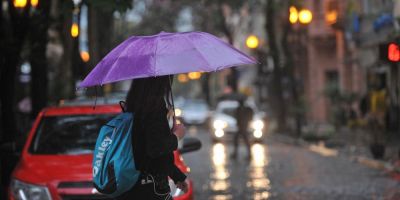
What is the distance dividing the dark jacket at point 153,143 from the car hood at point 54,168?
2200mm

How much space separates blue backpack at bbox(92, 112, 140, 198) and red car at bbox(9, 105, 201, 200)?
1.68 metres

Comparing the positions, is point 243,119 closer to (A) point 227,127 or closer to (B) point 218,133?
(B) point 218,133

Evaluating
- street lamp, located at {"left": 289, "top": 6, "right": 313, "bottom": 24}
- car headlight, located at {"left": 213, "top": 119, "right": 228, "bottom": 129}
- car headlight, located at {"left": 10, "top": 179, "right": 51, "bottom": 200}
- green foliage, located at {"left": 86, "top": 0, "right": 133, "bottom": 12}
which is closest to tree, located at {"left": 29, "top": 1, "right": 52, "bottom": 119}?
green foliage, located at {"left": 86, "top": 0, "right": 133, "bottom": 12}

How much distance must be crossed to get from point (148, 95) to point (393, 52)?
967cm

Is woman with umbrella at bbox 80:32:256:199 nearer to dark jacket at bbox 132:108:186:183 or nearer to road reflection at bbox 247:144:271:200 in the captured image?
dark jacket at bbox 132:108:186:183

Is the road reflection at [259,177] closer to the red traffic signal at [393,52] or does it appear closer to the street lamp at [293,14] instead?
the red traffic signal at [393,52]

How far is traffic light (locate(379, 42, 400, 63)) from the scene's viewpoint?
1342cm

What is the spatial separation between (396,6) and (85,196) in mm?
17389

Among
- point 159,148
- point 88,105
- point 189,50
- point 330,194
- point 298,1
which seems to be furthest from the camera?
point 298,1

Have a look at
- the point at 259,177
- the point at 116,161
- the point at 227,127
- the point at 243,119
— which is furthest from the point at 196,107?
the point at 116,161

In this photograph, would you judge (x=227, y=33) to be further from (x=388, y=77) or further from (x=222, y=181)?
(x=222, y=181)

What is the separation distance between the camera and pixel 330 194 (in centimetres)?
1151

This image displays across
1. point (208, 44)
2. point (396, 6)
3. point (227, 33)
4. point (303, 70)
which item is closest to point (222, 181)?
point (208, 44)

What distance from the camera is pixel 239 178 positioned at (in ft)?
46.0
